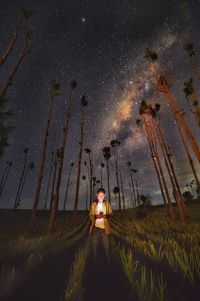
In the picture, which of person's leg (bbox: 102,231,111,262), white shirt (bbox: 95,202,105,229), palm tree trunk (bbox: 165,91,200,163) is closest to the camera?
person's leg (bbox: 102,231,111,262)

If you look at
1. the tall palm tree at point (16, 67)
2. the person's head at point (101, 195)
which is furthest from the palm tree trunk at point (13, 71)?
the person's head at point (101, 195)

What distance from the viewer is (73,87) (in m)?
22.3

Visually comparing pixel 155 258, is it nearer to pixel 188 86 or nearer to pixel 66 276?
pixel 66 276

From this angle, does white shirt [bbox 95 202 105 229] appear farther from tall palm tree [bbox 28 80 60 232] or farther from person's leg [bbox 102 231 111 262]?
tall palm tree [bbox 28 80 60 232]

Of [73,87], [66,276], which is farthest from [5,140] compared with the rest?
[66,276]

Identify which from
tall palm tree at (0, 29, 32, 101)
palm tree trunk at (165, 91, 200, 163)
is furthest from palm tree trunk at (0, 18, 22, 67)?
palm tree trunk at (165, 91, 200, 163)

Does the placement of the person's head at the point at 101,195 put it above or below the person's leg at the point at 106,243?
above

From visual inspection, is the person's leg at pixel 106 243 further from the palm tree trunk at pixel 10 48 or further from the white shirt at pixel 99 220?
the palm tree trunk at pixel 10 48

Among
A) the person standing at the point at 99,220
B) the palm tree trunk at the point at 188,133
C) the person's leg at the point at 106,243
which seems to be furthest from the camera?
the palm tree trunk at the point at 188,133

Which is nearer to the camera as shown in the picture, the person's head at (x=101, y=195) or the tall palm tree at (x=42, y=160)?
the person's head at (x=101, y=195)

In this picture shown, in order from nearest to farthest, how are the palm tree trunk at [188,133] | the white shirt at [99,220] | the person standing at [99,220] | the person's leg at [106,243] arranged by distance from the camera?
the person's leg at [106,243], the person standing at [99,220], the white shirt at [99,220], the palm tree trunk at [188,133]

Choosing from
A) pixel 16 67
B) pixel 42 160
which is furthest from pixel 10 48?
pixel 42 160

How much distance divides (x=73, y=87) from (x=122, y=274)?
21.8 metres

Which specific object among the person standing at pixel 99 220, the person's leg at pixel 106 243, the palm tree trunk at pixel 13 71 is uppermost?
the palm tree trunk at pixel 13 71
